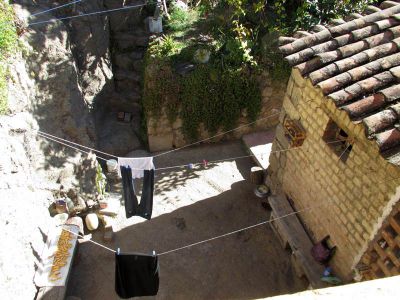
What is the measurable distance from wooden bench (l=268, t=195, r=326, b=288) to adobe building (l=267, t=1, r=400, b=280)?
22 cm

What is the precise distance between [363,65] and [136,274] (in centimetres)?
497

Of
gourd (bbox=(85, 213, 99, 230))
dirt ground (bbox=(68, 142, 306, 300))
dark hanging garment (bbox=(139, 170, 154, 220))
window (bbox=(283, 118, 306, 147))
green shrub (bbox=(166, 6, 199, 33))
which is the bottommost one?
dirt ground (bbox=(68, 142, 306, 300))

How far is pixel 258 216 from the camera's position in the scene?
9.07m

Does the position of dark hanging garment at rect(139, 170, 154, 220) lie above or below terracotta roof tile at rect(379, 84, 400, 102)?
below

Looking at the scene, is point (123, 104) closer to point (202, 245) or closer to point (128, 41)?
point (128, 41)

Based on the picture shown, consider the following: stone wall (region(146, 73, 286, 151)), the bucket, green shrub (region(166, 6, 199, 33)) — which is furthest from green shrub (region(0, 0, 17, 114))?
green shrub (region(166, 6, 199, 33))

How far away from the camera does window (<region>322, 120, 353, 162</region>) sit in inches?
224

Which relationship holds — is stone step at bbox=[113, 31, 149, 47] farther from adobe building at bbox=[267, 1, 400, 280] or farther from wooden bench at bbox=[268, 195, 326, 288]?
wooden bench at bbox=[268, 195, 326, 288]

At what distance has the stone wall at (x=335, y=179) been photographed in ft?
16.6

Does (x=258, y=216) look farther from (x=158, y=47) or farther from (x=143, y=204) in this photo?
(x=158, y=47)

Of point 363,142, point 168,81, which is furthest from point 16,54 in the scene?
point 363,142

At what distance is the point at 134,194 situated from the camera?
7.23m

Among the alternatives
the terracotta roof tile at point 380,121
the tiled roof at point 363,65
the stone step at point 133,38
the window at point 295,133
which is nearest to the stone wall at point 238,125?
the stone step at point 133,38

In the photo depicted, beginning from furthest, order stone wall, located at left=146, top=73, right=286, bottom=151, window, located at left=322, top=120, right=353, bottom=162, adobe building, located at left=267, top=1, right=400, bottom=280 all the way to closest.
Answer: stone wall, located at left=146, top=73, right=286, bottom=151 < window, located at left=322, top=120, right=353, bottom=162 < adobe building, located at left=267, top=1, right=400, bottom=280
